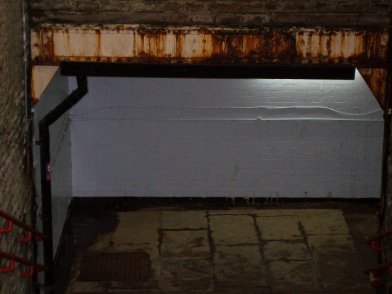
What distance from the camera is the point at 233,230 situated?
40.1 ft

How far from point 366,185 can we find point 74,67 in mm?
6933

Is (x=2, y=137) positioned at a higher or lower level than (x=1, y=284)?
higher

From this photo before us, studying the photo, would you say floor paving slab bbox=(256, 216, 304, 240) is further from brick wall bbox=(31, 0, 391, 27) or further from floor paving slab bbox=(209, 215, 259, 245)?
brick wall bbox=(31, 0, 391, 27)

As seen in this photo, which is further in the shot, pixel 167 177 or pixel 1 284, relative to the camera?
pixel 167 177

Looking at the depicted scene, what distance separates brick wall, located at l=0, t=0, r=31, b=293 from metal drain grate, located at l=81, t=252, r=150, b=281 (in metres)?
2.22

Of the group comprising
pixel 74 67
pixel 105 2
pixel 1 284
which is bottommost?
pixel 1 284

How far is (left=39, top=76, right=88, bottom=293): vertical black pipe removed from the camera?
9000mm

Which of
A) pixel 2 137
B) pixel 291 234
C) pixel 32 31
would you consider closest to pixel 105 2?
pixel 32 31

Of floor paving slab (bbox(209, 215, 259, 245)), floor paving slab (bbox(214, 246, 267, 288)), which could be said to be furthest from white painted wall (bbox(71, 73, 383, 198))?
floor paving slab (bbox(214, 246, 267, 288))

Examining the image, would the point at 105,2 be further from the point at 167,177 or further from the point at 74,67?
the point at 167,177

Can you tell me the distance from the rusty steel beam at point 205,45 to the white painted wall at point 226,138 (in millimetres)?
4238

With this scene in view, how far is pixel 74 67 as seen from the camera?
8328mm

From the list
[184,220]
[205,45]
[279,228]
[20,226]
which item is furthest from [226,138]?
[20,226]

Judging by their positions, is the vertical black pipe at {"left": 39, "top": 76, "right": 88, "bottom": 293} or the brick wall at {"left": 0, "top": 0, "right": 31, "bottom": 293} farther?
the vertical black pipe at {"left": 39, "top": 76, "right": 88, "bottom": 293}
